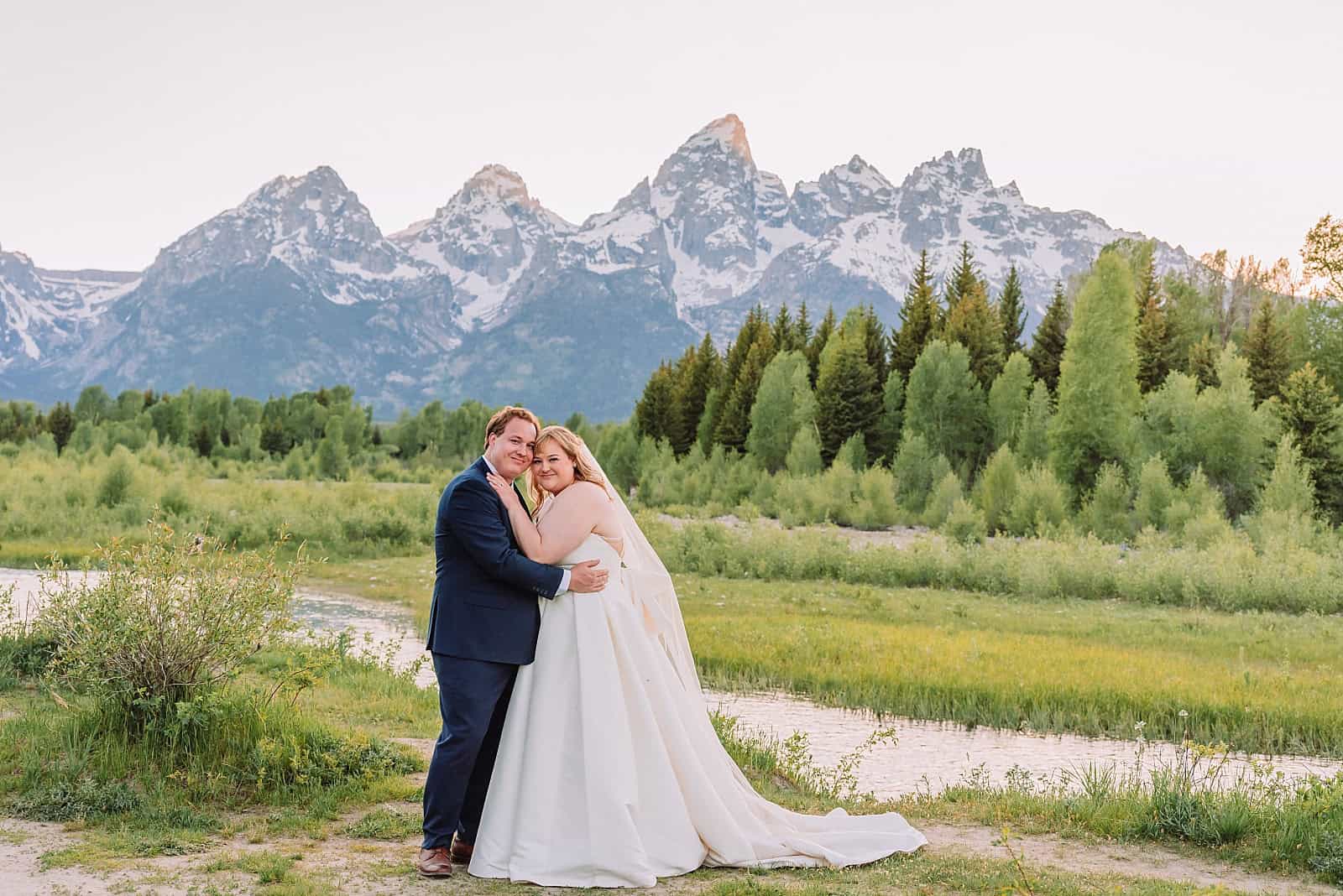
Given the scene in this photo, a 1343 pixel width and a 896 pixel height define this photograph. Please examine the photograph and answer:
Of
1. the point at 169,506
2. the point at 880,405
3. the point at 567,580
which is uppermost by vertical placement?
the point at 880,405

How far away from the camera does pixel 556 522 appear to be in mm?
6172

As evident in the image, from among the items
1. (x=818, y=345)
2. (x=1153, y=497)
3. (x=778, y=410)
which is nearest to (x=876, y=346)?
(x=818, y=345)

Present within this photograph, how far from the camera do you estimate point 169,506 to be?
110 ft

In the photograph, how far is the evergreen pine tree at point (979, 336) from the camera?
42.9m

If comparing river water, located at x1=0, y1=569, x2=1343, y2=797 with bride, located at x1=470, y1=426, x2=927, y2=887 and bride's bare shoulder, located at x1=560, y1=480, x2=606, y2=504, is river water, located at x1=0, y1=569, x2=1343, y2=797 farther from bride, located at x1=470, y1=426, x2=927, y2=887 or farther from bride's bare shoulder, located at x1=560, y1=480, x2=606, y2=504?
bride's bare shoulder, located at x1=560, y1=480, x2=606, y2=504

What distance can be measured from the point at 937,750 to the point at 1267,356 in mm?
30882

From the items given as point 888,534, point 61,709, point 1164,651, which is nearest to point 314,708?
point 61,709

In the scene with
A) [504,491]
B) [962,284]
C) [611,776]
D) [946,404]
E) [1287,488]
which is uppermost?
[962,284]

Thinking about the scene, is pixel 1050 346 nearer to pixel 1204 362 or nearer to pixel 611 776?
pixel 1204 362

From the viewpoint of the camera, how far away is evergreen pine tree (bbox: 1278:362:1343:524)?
30141mm

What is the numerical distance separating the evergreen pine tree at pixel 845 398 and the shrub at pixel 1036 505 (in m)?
13.1

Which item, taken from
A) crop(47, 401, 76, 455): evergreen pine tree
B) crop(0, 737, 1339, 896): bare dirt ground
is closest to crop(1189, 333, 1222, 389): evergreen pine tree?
crop(0, 737, 1339, 896): bare dirt ground

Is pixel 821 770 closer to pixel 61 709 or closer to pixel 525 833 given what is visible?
pixel 525 833

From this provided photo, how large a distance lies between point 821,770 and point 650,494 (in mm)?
39794
